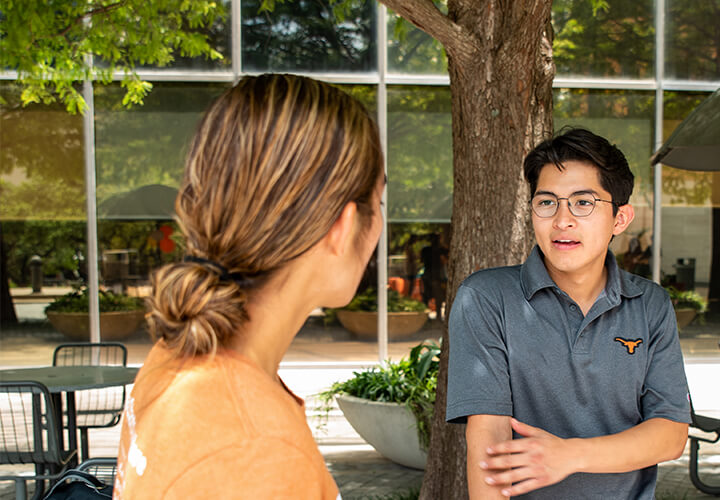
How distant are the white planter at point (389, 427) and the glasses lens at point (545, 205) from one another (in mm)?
3232

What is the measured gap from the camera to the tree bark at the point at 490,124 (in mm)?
3189

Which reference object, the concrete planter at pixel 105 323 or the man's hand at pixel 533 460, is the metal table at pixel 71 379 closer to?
the concrete planter at pixel 105 323

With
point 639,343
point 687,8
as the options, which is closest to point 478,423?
point 639,343

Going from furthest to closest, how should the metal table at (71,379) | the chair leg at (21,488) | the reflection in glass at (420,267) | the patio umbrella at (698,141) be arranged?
the reflection in glass at (420,267) → the metal table at (71,379) → the patio umbrella at (698,141) → the chair leg at (21,488)

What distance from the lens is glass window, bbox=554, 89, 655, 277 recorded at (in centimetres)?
871

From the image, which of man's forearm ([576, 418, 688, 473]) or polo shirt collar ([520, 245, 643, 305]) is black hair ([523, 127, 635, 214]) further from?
man's forearm ([576, 418, 688, 473])

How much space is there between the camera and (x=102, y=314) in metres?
8.50

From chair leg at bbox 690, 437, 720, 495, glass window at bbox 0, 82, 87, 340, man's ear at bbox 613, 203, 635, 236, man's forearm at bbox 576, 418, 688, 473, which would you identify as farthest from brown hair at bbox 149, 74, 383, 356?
glass window at bbox 0, 82, 87, 340

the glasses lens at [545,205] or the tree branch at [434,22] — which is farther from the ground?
the tree branch at [434,22]

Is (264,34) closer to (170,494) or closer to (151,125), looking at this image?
(151,125)

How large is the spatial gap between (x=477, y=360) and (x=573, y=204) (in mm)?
527

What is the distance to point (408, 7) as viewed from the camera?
3.04 metres

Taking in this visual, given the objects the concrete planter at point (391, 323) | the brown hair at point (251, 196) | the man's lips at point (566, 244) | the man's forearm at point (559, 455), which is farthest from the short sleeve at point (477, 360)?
the concrete planter at point (391, 323)

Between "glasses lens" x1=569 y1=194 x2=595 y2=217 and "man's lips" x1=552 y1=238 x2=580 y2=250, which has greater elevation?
"glasses lens" x1=569 y1=194 x2=595 y2=217
